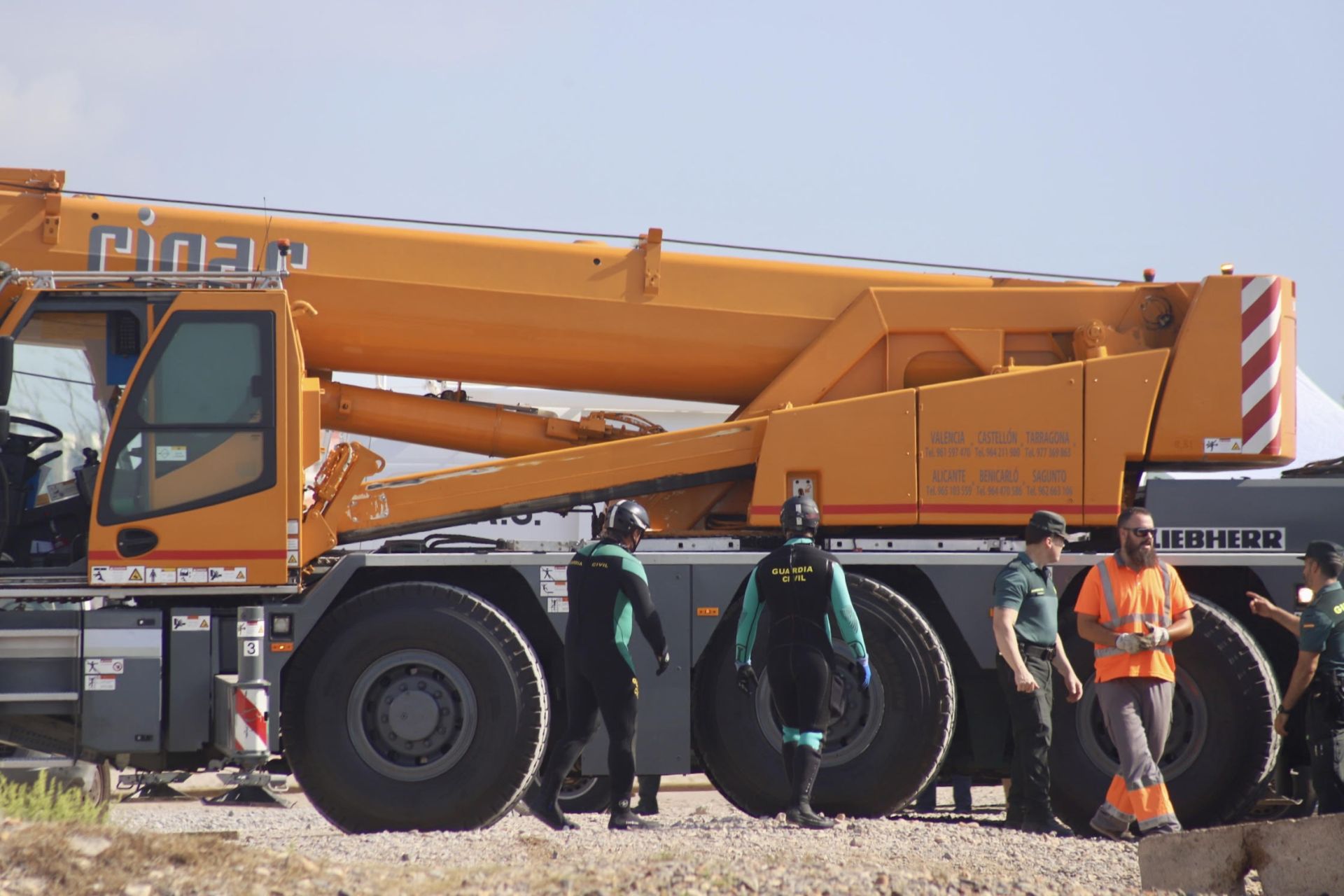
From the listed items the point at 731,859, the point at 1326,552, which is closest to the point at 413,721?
the point at 731,859

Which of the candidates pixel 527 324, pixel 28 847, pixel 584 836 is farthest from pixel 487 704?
pixel 28 847

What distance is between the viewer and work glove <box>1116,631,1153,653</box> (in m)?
7.77

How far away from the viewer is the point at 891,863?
668 cm

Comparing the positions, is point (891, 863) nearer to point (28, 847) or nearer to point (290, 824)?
point (28, 847)

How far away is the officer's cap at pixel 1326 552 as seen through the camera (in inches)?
319

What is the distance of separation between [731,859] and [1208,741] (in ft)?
11.4

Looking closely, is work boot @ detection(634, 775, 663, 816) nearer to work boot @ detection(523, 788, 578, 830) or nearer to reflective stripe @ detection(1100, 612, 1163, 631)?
work boot @ detection(523, 788, 578, 830)

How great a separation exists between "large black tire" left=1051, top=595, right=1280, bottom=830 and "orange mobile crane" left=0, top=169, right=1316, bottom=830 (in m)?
0.02

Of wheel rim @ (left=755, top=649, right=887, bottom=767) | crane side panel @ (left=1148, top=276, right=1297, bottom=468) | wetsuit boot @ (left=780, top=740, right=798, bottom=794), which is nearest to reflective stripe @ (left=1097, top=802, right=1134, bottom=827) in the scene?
wheel rim @ (left=755, top=649, right=887, bottom=767)

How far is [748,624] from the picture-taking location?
26.8 ft

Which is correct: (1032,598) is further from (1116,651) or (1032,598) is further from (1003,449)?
(1003,449)

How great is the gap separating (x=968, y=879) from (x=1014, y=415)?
3225mm

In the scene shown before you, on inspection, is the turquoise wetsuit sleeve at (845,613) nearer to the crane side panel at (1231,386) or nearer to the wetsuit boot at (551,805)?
the wetsuit boot at (551,805)

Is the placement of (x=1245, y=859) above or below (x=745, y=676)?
below
